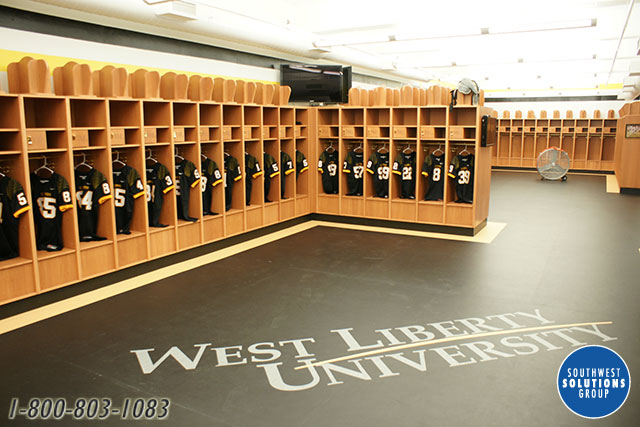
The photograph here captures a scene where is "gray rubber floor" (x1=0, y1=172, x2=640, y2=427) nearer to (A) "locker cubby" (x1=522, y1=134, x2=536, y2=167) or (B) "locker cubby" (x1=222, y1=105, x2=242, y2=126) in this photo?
(B) "locker cubby" (x1=222, y1=105, x2=242, y2=126)

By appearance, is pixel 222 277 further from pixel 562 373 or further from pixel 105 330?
pixel 562 373

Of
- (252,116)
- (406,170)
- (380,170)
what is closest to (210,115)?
(252,116)

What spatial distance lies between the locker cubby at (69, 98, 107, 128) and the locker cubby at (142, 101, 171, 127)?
0.73m

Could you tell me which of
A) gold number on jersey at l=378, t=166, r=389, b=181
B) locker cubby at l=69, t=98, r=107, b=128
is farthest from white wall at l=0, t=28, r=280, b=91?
gold number on jersey at l=378, t=166, r=389, b=181

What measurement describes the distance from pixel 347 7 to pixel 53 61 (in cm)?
463

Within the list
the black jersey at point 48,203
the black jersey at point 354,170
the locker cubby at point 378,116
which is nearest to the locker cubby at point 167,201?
the black jersey at point 48,203

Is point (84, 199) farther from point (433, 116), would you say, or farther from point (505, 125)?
point (505, 125)

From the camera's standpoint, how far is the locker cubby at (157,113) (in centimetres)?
584

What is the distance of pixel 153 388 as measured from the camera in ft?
10.6

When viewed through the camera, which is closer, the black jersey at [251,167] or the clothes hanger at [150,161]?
the clothes hanger at [150,161]

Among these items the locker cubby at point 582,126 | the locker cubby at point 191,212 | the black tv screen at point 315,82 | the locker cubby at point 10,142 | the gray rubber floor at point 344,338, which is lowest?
the gray rubber floor at point 344,338

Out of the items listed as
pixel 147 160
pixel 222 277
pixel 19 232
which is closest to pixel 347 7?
pixel 147 160

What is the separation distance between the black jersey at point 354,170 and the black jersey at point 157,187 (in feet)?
10.7

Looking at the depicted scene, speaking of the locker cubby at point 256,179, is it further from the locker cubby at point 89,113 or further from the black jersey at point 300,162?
the locker cubby at point 89,113
